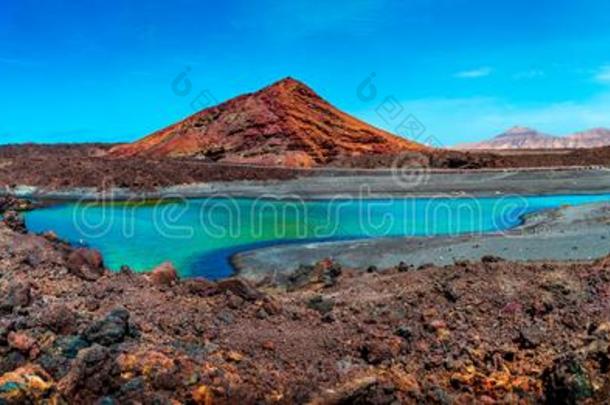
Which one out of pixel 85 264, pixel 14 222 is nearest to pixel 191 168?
pixel 14 222

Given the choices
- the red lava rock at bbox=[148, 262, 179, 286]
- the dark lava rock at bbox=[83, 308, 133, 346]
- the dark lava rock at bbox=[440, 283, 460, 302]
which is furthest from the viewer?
the red lava rock at bbox=[148, 262, 179, 286]

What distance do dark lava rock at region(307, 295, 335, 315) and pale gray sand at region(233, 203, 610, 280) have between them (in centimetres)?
741

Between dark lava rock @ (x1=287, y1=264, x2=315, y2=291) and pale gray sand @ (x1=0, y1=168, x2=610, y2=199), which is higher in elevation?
pale gray sand @ (x1=0, y1=168, x2=610, y2=199)

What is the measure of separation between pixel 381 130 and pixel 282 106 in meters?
15.8

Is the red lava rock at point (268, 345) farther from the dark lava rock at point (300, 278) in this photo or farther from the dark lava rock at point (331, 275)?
the dark lava rock at point (300, 278)

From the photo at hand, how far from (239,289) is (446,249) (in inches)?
474

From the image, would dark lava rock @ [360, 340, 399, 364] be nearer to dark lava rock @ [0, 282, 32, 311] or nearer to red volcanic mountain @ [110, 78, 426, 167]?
dark lava rock @ [0, 282, 32, 311]

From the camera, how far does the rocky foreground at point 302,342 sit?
6.70 metres

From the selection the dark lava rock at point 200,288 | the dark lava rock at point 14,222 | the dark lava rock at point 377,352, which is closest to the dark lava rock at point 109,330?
the dark lava rock at point 200,288

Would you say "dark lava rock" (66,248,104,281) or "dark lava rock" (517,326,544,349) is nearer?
"dark lava rock" (517,326,544,349)

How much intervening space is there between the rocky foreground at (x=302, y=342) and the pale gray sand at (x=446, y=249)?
7.98m

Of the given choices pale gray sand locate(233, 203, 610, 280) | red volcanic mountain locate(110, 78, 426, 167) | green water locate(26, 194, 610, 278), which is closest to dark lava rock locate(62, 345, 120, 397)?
pale gray sand locate(233, 203, 610, 280)

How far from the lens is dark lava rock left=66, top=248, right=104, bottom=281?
10570mm

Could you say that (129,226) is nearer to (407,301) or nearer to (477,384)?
(407,301)
